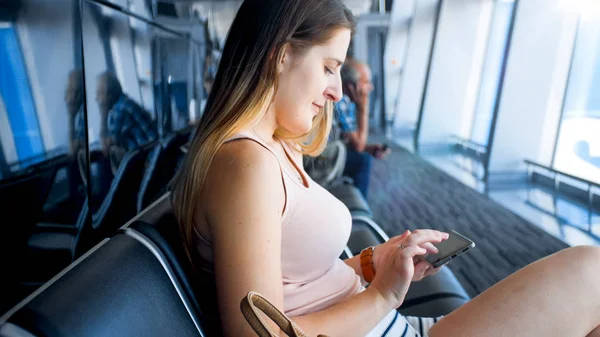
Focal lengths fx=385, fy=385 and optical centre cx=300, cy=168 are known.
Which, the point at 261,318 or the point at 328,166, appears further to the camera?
the point at 328,166

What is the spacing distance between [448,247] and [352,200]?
3.72 feet

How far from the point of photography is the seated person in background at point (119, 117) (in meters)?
1.02

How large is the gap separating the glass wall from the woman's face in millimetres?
466

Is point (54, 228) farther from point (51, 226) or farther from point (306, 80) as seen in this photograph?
point (306, 80)

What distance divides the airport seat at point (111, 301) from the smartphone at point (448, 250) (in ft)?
1.68

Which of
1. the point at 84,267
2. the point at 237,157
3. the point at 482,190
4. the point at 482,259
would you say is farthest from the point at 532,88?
the point at 84,267

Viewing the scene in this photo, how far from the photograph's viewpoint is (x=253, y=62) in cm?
76

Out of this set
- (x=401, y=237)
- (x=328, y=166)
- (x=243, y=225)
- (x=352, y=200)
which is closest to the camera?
(x=243, y=225)

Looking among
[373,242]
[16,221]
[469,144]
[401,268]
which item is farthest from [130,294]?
[469,144]

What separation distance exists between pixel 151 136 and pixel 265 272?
101 centimetres

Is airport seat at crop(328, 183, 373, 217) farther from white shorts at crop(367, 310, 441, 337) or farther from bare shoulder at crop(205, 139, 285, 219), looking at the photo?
bare shoulder at crop(205, 139, 285, 219)

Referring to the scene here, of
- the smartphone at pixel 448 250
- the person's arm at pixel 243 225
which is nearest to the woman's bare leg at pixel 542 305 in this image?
the smartphone at pixel 448 250

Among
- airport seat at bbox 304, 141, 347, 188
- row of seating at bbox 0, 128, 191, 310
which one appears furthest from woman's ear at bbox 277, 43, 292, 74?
airport seat at bbox 304, 141, 347, 188

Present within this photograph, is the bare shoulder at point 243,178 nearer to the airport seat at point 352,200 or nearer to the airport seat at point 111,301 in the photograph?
the airport seat at point 111,301
